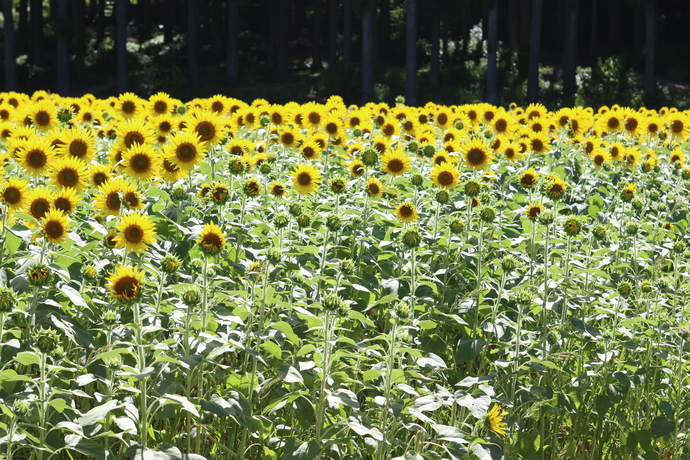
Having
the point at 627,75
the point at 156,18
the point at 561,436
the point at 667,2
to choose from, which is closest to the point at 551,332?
the point at 561,436

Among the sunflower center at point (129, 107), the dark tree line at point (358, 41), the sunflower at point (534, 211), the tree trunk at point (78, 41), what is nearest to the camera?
the sunflower at point (534, 211)

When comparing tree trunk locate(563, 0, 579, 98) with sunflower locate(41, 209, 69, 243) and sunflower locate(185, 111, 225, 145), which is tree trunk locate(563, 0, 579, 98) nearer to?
sunflower locate(185, 111, 225, 145)

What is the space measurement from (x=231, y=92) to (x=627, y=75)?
48.3 ft

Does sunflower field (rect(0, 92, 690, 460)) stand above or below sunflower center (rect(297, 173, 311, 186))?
below

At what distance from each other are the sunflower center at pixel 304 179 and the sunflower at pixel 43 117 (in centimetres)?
252

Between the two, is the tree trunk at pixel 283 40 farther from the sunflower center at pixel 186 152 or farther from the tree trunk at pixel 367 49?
the sunflower center at pixel 186 152

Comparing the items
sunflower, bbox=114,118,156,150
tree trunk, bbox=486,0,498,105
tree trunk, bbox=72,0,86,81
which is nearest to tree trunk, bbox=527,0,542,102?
tree trunk, bbox=486,0,498,105

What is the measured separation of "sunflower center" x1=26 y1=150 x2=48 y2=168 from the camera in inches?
190

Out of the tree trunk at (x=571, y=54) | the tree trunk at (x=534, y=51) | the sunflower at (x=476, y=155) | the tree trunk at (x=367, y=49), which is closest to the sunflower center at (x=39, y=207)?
the sunflower at (x=476, y=155)

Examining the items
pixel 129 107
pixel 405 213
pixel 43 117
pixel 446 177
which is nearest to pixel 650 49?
pixel 129 107

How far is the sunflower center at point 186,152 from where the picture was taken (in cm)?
507

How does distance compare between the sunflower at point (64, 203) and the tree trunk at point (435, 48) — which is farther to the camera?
the tree trunk at point (435, 48)

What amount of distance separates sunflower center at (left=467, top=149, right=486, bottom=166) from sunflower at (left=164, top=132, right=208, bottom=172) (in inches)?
82.0

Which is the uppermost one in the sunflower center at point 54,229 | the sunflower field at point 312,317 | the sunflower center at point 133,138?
the sunflower center at point 133,138
